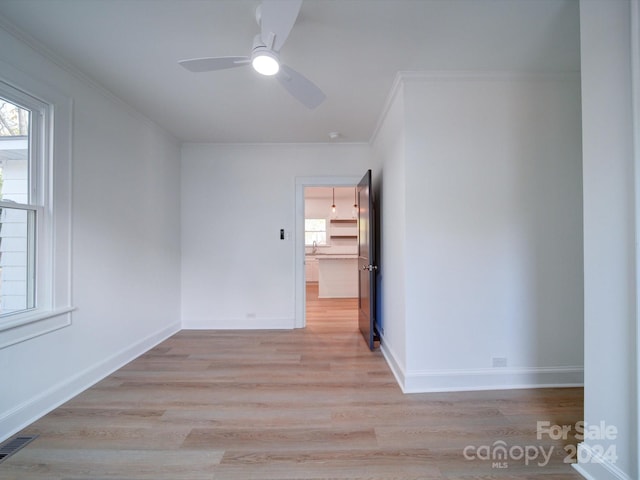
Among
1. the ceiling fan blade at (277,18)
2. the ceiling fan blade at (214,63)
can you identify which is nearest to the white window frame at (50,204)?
the ceiling fan blade at (214,63)

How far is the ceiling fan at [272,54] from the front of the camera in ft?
4.30

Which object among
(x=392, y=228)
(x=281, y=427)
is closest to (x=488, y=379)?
(x=392, y=228)

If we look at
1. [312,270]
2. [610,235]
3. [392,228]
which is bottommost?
[312,270]

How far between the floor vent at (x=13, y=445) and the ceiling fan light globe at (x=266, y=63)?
2.59m

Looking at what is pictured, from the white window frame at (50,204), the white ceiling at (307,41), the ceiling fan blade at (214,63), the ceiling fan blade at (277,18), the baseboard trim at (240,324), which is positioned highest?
the white ceiling at (307,41)

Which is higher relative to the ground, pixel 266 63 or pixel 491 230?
pixel 266 63

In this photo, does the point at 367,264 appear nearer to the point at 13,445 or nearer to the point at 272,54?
the point at 272,54

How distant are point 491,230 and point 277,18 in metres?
2.07

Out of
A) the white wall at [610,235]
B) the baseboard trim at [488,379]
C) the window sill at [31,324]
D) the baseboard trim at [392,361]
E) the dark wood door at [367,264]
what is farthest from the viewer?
the dark wood door at [367,264]

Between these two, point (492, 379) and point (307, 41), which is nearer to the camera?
point (307, 41)

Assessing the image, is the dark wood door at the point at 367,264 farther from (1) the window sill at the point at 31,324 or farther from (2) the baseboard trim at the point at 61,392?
(1) the window sill at the point at 31,324

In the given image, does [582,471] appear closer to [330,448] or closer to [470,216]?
[330,448]

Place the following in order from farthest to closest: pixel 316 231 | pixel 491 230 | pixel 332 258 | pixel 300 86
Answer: pixel 316 231 → pixel 332 258 → pixel 491 230 → pixel 300 86

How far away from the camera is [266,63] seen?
5.08 feet
